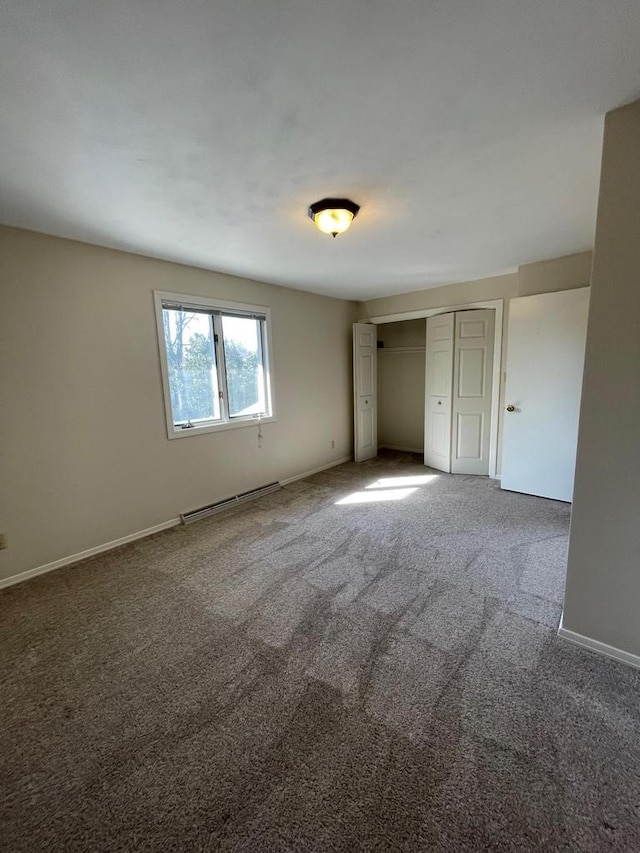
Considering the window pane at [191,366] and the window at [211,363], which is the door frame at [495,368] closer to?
the window at [211,363]

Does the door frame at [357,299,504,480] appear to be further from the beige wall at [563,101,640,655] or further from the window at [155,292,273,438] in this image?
the beige wall at [563,101,640,655]

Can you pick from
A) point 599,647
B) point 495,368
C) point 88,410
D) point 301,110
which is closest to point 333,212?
point 301,110

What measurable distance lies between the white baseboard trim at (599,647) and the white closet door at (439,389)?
→ 2942mm

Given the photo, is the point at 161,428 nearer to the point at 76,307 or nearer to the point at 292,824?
the point at 76,307

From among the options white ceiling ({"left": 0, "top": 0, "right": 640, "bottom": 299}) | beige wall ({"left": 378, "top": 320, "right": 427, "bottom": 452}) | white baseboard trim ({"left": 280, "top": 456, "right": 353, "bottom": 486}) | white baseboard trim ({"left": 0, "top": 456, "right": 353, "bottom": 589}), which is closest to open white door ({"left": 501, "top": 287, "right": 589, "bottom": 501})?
white ceiling ({"left": 0, "top": 0, "right": 640, "bottom": 299})

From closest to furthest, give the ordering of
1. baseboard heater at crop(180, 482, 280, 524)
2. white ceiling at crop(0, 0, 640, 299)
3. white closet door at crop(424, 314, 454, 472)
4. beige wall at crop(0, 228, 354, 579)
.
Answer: white ceiling at crop(0, 0, 640, 299)
beige wall at crop(0, 228, 354, 579)
baseboard heater at crop(180, 482, 280, 524)
white closet door at crop(424, 314, 454, 472)

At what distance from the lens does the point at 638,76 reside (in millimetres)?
1260

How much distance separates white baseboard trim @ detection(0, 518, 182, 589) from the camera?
2.45m

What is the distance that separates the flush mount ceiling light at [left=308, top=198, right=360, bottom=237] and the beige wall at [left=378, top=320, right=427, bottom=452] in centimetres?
373

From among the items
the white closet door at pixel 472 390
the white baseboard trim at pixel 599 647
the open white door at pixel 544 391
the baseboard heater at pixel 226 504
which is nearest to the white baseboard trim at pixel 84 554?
the baseboard heater at pixel 226 504

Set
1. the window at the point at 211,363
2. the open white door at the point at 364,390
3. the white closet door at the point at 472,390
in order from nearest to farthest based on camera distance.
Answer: the window at the point at 211,363
the white closet door at the point at 472,390
the open white door at the point at 364,390

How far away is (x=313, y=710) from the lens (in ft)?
4.79

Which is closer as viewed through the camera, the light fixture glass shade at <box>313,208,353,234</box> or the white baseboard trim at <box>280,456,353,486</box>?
the light fixture glass shade at <box>313,208,353,234</box>

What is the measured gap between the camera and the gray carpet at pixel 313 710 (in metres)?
1.10
